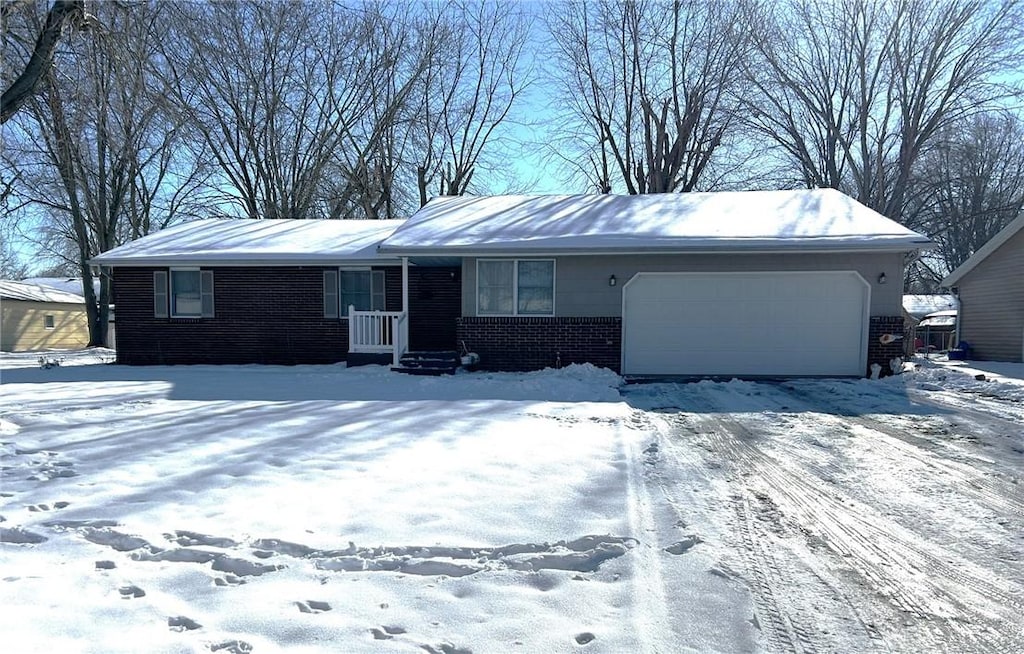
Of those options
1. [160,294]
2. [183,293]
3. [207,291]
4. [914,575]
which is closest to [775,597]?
[914,575]

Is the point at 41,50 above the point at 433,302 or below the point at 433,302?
above

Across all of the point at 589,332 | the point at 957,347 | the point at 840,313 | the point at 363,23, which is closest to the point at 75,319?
the point at 363,23

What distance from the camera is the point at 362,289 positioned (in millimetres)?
13039

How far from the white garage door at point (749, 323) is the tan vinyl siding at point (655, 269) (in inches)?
5.7

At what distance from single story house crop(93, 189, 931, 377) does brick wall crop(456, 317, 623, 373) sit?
3cm

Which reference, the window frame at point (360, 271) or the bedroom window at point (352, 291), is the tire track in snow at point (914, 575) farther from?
the bedroom window at point (352, 291)

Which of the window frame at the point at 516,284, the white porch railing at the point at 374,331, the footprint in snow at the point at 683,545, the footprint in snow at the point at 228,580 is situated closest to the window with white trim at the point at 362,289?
the white porch railing at the point at 374,331

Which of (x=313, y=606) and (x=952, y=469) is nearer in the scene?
(x=313, y=606)

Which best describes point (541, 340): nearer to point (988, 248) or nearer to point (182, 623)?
point (182, 623)

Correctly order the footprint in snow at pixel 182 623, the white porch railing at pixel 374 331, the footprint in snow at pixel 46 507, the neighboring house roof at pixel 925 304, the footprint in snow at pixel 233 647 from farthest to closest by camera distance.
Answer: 1. the neighboring house roof at pixel 925 304
2. the white porch railing at pixel 374 331
3. the footprint in snow at pixel 46 507
4. the footprint in snow at pixel 182 623
5. the footprint in snow at pixel 233 647

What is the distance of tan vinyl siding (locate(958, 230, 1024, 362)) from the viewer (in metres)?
15.5

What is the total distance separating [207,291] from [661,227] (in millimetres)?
10581

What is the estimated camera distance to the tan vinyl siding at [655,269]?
1040 centimetres

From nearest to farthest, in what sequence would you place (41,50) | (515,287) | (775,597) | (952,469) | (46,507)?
(775,597)
(46,507)
(952,469)
(41,50)
(515,287)
